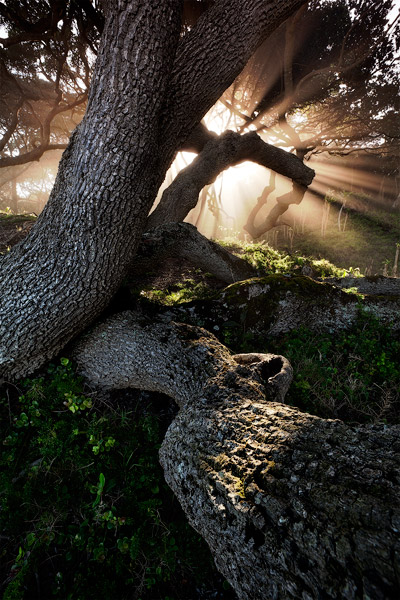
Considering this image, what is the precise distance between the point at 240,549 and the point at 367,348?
3.08m

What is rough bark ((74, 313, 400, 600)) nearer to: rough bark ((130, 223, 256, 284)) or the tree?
the tree

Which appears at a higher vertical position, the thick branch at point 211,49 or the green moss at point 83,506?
the thick branch at point 211,49

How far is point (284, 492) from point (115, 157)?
2667 millimetres

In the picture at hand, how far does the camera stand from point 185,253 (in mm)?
4977

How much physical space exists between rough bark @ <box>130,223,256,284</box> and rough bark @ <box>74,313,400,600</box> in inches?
113

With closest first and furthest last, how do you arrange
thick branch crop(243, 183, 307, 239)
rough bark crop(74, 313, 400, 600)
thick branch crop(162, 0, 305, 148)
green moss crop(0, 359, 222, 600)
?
rough bark crop(74, 313, 400, 600) < green moss crop(0, 359, 222, 600) < thick branch crop(162, 0, 305, 148) < thick branch crop(243, 183, 307, 239)

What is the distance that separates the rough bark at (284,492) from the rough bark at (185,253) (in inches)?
113

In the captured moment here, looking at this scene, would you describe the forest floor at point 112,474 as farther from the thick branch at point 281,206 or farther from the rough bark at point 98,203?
the thick branch at point 281,206

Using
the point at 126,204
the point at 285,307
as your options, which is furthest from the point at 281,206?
the point at 126,204

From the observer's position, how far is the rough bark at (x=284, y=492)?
1.02 metres

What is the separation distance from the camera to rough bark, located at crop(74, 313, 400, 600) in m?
1.02


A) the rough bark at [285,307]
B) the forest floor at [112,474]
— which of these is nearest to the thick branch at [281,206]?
the rough bark at [285,307]

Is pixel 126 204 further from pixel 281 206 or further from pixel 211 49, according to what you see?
pixel 281 206

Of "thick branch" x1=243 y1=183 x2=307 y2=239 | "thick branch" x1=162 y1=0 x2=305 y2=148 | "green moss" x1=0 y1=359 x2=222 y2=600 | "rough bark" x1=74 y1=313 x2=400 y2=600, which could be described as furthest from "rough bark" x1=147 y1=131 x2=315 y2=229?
"rough bark" x1=74 y1=313 x2=400 y2=600
